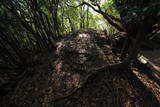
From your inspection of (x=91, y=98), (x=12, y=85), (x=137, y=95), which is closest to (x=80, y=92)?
(x=91, y=98)

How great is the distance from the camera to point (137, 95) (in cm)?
261

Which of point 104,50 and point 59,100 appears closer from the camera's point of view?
point 59,100

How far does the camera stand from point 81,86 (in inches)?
104

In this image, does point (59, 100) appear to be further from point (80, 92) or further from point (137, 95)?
point (137, 95)

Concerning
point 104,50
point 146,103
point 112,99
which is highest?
→ point 104,50

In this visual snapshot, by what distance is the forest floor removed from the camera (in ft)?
8.07

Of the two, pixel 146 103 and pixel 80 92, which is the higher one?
pixel 80 92

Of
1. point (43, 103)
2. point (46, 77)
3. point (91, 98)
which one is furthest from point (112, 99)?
point (46, 77)

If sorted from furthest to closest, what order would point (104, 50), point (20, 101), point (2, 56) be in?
point (104, 50) < point (2, 56) < point (20, 101)

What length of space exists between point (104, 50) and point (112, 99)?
79.2 inches

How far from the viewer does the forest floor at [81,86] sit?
2.46 m

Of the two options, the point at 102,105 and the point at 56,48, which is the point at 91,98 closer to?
the point at 102,105

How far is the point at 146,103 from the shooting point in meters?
2.51

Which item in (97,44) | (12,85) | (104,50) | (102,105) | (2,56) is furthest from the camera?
(97,44)
